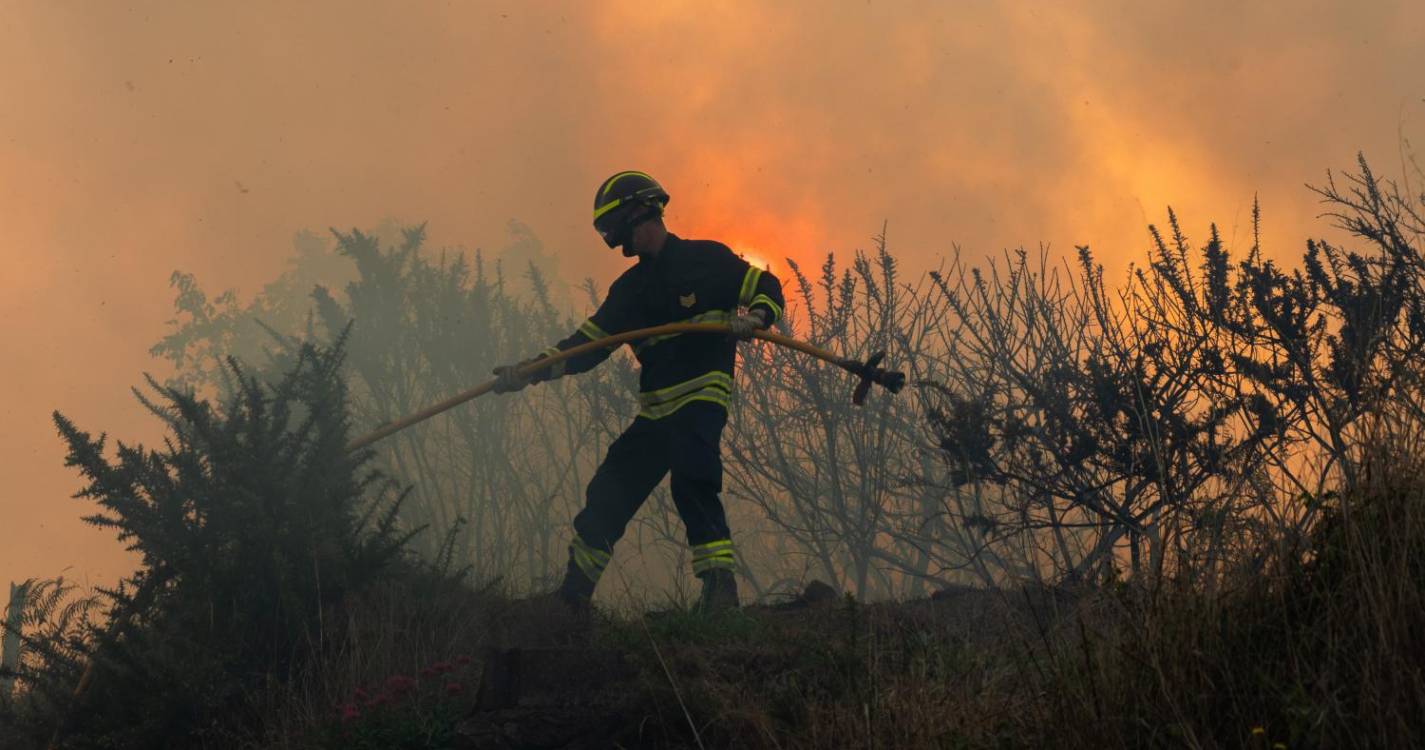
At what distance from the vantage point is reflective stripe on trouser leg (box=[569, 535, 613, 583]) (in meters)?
6.13

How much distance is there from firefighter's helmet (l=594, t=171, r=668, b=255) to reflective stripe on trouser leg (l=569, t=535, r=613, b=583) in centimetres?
152

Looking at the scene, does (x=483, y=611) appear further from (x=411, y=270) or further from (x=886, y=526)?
(x=411, y=270)

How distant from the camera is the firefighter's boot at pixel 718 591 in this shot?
5586 millimetres

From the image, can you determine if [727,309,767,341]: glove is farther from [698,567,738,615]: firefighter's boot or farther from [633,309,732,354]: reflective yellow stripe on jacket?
[698,567,738,615]: firefighter's boot

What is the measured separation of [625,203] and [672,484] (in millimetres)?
1406

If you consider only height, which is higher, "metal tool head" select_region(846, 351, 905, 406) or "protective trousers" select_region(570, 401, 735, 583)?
"metal tool head" select_region(846, 351, 905, 406)

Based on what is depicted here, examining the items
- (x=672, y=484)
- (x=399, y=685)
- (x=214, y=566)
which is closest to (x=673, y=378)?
(x=672, y=484)

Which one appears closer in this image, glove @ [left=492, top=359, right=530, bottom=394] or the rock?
the rock

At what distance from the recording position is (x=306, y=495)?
6395 millimetres

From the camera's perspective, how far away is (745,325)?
19.3 ft

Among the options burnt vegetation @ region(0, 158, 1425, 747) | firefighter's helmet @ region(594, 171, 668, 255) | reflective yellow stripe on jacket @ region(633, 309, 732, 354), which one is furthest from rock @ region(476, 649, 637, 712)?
firefighter's helmet @ region(594, 171, 668, 255)

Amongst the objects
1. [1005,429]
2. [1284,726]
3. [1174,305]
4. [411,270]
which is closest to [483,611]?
[1005,429]

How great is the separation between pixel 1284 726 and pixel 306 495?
196 inches

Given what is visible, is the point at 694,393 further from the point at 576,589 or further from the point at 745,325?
the point at 576,589
